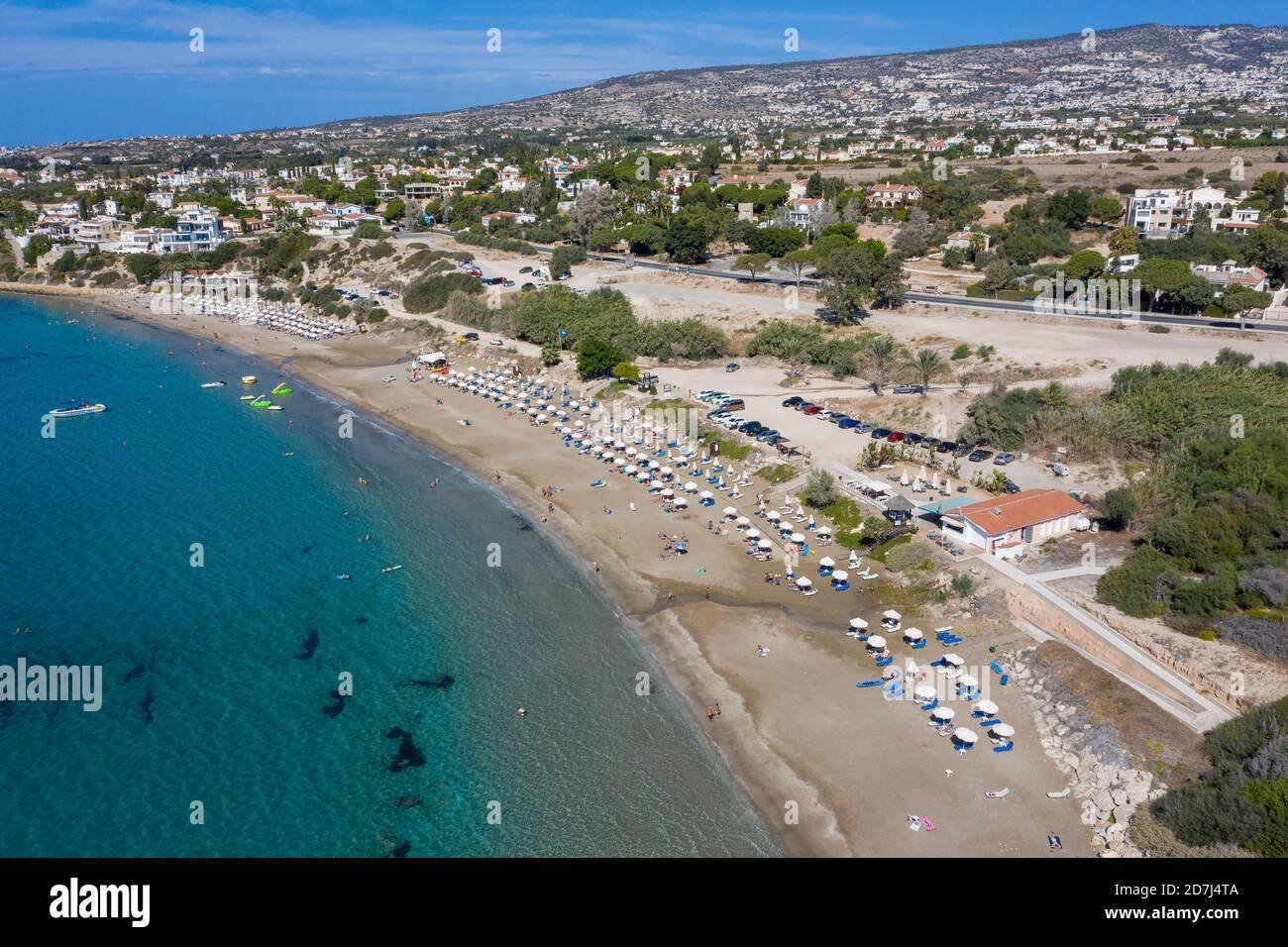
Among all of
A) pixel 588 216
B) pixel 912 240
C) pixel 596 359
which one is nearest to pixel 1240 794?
pixel 596 359

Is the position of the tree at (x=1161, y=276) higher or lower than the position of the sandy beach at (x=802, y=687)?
higher

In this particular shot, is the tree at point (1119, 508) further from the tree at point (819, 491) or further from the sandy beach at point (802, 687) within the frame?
the tree at point (819, 491)

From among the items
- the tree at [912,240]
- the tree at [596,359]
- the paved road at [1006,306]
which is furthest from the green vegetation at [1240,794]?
the tree at [912,240]

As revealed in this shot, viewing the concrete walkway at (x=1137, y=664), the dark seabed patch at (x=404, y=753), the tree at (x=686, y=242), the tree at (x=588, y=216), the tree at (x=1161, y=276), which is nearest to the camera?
the concrete walkway at (x=1137, y=664)

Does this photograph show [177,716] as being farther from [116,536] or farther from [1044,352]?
[1044,352]

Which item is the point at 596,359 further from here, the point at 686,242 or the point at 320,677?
the point at 320,677
